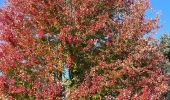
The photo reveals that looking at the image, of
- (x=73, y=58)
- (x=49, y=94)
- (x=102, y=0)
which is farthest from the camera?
(x=102, y=0)

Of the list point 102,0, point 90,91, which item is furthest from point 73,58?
point 102,0

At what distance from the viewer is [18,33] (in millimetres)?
15234

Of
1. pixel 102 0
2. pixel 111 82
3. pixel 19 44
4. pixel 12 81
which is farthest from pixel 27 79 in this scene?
pixel 102 0

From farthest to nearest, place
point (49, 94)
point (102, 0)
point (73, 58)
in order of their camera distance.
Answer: point (102, 0) → point (73, 58) → point (49, 94)

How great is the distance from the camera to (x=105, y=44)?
15648 millimetres

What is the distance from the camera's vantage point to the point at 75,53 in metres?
15.1

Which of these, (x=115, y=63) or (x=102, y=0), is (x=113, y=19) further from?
(x=115, y=63)

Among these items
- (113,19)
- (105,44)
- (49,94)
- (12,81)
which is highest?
(113,19)

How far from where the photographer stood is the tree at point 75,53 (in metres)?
14.3

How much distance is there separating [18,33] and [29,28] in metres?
0.49

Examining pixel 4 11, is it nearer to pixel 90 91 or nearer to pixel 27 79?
pixel 27 79

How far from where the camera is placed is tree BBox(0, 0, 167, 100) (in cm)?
1432

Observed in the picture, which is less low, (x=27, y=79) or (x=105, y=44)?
(x=105, y=44)

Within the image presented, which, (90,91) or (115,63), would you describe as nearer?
(90,91)
